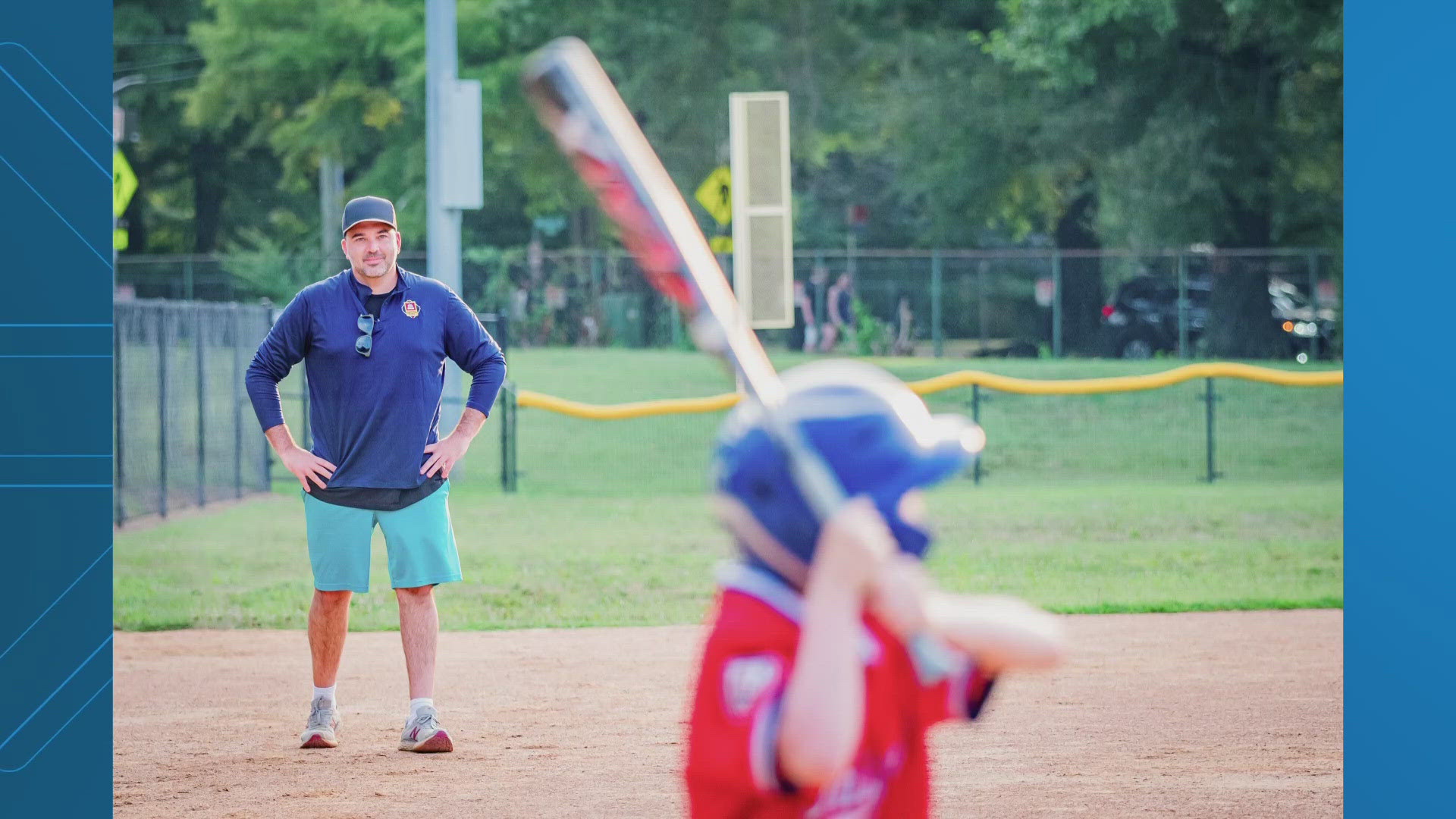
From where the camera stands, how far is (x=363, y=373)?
6.98 m

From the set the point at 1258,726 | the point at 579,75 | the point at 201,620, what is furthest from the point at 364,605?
the point at 579,75

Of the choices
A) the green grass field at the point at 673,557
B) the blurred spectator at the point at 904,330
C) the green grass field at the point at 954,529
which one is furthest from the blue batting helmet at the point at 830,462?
the blurred spectator at the point at 904,330

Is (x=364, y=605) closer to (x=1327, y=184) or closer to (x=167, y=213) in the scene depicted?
(x=1327, y=184)

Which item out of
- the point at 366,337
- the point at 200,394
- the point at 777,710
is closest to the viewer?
the point at 777,710

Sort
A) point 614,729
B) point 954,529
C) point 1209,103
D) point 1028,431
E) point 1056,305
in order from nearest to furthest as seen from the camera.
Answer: point 614,729 < point 954,529 < point 1028,431 < point 1209,103 < point 1056,305

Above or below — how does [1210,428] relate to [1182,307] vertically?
below

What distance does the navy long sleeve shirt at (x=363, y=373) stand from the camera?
23.0 ft

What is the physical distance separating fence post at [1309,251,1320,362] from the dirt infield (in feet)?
60.9

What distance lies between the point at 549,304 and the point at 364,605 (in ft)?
64.6

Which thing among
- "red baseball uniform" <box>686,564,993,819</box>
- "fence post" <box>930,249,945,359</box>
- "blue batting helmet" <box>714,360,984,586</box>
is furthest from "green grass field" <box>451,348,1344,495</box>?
"blue batting helmet" <box>714,360,984,586</box>

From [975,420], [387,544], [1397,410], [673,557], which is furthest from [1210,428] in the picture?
[1397,410]

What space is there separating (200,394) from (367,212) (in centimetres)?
959

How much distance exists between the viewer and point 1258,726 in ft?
25.1
